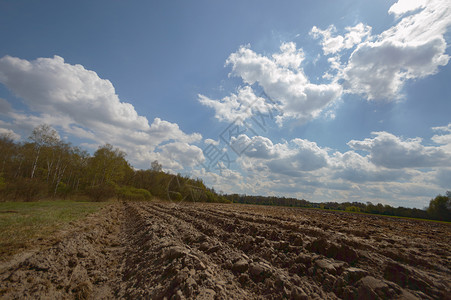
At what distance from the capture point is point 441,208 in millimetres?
37219

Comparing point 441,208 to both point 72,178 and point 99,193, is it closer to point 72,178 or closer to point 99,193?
point 99,193

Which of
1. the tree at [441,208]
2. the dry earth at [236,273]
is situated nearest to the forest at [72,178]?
the tree at [441,208]

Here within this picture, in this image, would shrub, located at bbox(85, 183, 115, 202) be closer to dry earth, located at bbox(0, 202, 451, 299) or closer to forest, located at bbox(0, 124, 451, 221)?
forest, located at bbox(0, 124, 451, 221)

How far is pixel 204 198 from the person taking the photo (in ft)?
198

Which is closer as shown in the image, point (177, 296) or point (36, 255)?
point (177, 296)

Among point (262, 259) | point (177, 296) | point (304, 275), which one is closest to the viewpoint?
point (177, 296)

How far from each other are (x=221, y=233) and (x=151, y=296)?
15.5 ft

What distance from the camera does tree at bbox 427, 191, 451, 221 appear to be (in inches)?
1421

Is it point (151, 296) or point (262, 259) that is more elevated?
point (262, 259)

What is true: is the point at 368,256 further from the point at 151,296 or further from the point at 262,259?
the point at 151,296

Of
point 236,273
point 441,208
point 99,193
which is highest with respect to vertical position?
point 441,208

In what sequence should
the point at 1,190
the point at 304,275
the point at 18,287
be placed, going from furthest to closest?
the point at 1,190 < the point at 304,275 < the point at 18,287

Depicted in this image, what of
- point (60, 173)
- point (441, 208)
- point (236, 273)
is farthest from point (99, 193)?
point (441, 208)

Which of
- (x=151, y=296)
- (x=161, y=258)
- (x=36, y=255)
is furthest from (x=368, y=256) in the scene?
(x=36, y=255)
